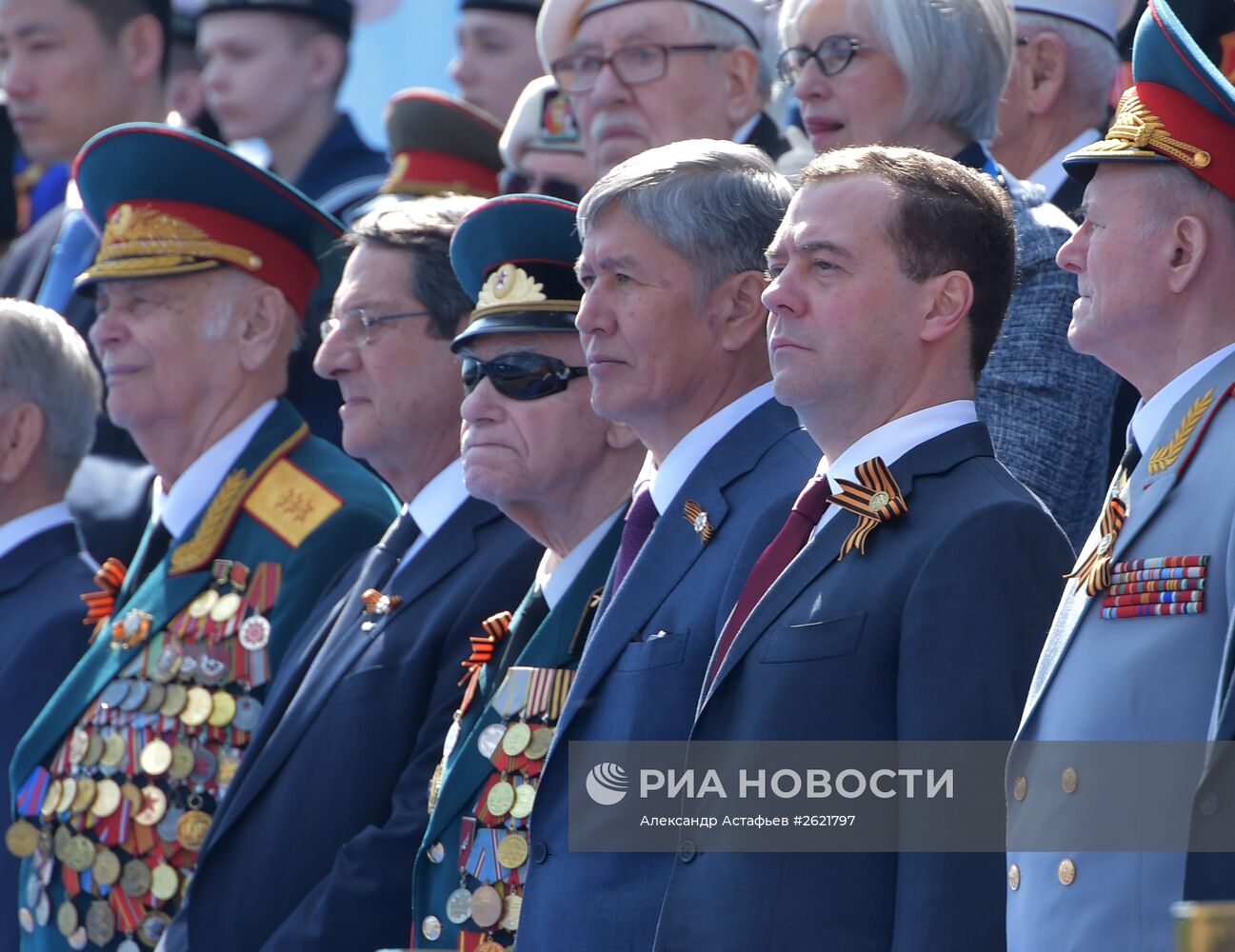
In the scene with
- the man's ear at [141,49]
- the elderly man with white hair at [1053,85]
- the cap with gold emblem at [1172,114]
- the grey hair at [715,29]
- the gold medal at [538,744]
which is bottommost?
the gold medal at [538,744]

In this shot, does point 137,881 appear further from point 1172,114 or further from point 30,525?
point 1172,114

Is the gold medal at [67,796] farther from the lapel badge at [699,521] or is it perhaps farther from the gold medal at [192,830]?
the lapel badge at [699,521]

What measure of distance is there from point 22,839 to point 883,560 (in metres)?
2.74

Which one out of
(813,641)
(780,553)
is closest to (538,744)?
(780,553)

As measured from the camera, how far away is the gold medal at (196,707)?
17.2ft

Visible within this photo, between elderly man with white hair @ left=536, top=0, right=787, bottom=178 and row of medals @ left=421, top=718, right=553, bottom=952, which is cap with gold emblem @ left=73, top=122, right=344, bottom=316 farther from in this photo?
row of medals @ left=421, top=718, right=553, bottom=952

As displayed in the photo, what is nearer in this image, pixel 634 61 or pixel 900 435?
pixel 900 435

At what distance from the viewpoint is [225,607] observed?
539cm

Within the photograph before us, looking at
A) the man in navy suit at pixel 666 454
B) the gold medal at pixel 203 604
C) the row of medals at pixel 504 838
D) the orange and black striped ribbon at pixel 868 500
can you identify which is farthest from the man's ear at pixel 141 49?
the orange and black striped ribbon at pixel 868 500

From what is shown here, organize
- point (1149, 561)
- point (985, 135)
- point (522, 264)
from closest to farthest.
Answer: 1. point (1149, 561)
2. point (522, 264)
3. point (985, 135)

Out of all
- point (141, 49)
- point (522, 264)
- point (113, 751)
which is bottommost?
point (113, 751)

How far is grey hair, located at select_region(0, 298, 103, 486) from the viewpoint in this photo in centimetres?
613

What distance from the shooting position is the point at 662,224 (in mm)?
4309

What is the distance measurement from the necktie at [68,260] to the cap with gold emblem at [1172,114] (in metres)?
4.47
